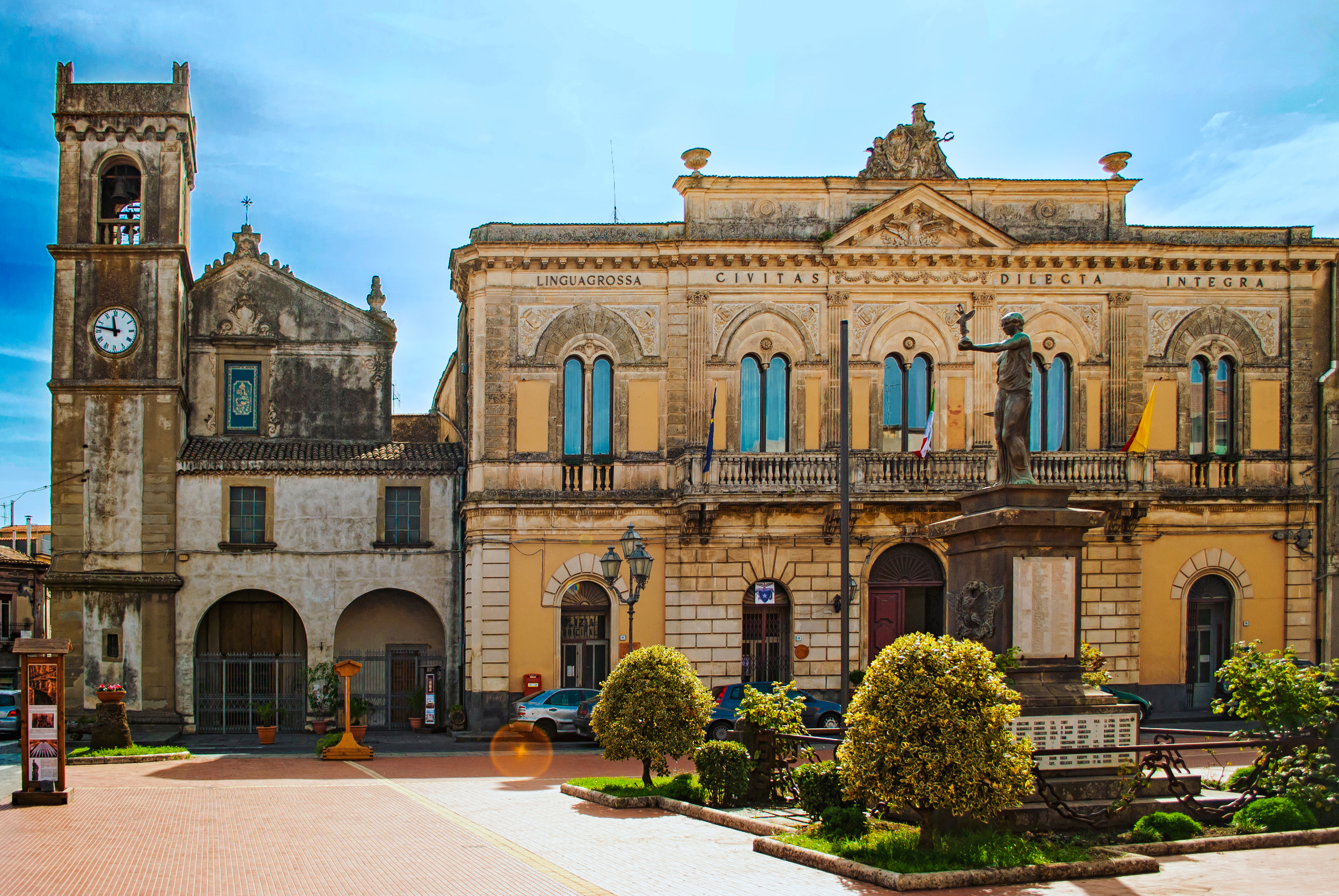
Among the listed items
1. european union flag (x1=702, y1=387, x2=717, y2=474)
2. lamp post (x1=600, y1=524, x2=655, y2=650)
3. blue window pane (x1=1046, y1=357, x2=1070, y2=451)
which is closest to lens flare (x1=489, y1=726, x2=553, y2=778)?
lamp post (x1=600, y1=524, x2=655, y2=650)

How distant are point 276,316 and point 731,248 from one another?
1259 cm

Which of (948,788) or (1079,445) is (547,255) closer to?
(1079,445)

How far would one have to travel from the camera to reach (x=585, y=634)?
30672 millimetres

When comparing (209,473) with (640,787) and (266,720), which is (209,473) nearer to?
(266,720)

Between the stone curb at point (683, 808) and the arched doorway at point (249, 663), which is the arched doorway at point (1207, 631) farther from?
the arched doorway at point (249, 663)

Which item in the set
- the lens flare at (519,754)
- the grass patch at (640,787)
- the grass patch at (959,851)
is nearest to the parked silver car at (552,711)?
the lens flare at (519,754)

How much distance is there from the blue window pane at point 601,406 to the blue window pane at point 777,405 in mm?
3987

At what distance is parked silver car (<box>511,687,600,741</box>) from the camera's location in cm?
2864

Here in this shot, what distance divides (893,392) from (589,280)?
8.20 metres

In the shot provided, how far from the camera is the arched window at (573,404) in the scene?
3116 cm

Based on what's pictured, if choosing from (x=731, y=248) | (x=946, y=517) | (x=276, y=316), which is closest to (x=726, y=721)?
(x=946, y=517)

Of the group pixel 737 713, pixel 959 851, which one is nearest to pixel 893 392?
pixel 737 713

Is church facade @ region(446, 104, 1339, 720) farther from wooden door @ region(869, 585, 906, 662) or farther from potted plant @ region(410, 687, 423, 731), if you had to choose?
potted plant @ region(410, 687, 423, 731)

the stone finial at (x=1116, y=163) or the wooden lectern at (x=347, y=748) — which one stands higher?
the stone finial at (x=1116, y=163)
